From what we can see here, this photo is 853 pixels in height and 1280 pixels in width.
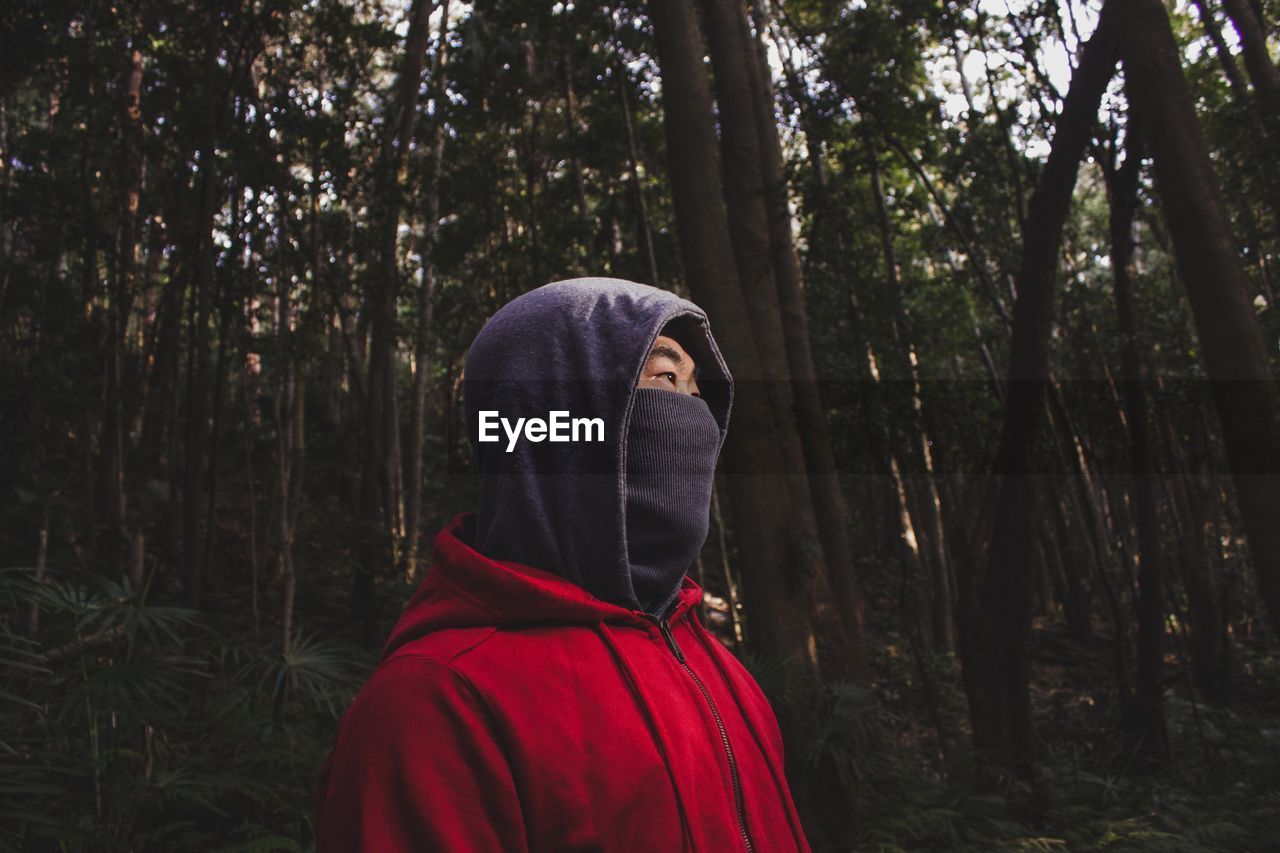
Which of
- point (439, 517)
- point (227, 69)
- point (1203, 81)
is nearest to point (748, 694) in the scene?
point (227, 69)

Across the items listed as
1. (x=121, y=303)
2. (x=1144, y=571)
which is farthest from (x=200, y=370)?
(x=1144, y=571)

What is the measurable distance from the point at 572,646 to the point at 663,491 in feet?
1.14

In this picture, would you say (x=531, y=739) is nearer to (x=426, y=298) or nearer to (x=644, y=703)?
(x=644, y=703)

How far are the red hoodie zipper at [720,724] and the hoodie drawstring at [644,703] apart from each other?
4.0 inches

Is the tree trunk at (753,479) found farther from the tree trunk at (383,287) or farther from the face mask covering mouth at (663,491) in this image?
the tree trunk at (383,287)

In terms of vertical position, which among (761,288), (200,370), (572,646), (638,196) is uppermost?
(638,196)

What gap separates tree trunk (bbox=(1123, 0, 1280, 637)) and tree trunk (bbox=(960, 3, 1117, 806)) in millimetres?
343

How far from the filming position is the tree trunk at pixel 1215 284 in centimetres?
469

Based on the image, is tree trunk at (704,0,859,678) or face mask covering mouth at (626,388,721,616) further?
tree trunk at (704,0,859,678)

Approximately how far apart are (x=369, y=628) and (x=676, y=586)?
11.8 meters

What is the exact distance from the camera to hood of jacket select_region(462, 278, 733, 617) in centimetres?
142

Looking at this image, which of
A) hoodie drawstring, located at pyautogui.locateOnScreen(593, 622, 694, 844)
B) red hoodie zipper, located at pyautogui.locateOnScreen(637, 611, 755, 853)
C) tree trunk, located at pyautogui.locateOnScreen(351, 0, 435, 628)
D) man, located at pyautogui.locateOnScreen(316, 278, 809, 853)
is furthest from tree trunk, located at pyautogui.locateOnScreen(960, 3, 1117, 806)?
tree trunk, located at pyautogui.locateOnScreen(351, 0, 435, 628)

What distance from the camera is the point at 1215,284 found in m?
4.86

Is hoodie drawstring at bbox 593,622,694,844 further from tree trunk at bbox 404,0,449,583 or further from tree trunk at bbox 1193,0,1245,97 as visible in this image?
tree trunk at bbox 404,0,449,583
